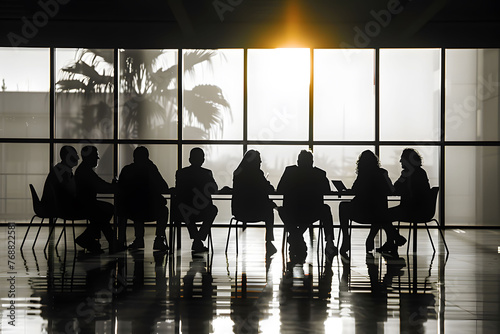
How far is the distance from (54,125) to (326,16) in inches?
197

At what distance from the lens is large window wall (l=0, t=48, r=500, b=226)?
10141 mm

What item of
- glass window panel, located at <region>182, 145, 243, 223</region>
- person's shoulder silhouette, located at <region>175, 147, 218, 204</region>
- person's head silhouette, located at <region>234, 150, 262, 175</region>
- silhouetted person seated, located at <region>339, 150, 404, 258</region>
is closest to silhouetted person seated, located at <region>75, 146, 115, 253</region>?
person's shoulder silhouette, located at <region>175, 147, 218, 204</region>

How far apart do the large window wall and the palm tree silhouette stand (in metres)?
0.02

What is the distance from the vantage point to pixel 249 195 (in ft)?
20.2

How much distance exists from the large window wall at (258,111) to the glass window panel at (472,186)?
0.7 inches

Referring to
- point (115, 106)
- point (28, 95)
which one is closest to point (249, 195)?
point (115, 106)

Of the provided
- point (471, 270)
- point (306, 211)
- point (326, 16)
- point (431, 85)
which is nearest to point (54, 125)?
point (326, 16)

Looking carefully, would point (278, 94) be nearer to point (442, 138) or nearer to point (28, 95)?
point (442, 138)

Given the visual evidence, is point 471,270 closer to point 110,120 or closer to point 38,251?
point 38,251

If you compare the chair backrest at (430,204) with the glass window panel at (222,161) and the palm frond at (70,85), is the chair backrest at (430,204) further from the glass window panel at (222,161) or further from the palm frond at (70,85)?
the palm frond at (70,85)

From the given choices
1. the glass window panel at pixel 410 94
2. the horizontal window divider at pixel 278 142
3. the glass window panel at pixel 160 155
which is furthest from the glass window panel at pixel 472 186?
the glass window panel at pixel 160 155

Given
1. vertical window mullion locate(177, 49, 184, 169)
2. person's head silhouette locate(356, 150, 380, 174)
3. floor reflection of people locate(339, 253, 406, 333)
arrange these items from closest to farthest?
floor reflection of people locate(339, 253, 406, 333)
person's head silhouette locate(356, 150, 380, 174)
vertical window mullion locate(177, 49, 184, 169)

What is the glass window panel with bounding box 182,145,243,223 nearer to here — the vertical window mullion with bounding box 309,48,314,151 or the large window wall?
the large window wall

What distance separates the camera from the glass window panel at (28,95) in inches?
404
